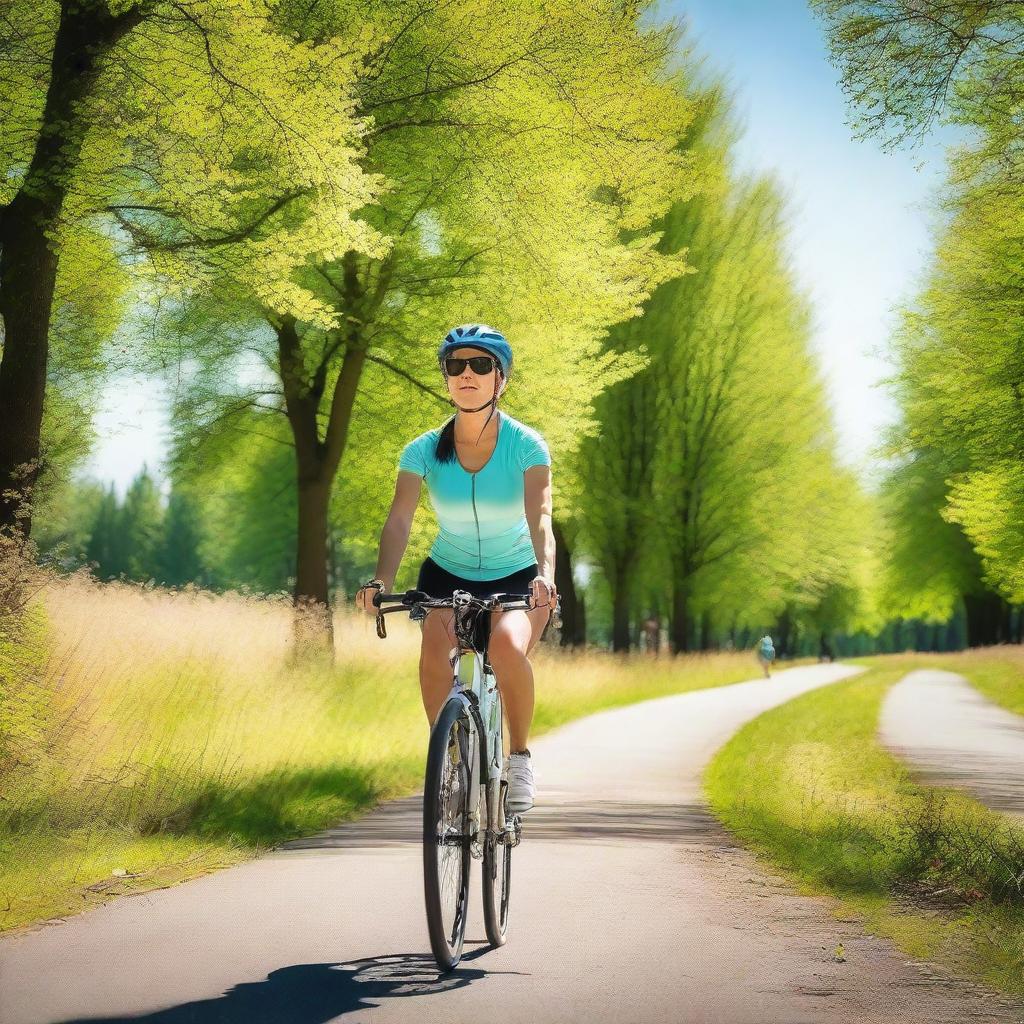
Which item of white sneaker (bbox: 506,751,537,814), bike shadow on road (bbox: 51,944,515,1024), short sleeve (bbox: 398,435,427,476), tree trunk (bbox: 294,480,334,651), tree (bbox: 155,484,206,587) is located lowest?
bike shadow on road (bbox: 51,944,515,1024)

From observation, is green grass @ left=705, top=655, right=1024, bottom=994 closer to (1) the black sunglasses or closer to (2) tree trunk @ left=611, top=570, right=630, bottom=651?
(1) the black sunglasses

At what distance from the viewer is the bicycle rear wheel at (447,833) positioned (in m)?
4.28

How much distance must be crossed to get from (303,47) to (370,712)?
6613 millimetres

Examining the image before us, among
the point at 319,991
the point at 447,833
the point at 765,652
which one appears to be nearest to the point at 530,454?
the point at 447,833

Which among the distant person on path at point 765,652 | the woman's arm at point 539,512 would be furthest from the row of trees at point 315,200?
the distant person on path at point 765,652

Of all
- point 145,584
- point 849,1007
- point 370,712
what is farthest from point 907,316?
point 849,1007

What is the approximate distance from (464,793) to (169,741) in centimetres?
531

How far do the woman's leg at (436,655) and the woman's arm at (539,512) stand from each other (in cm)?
42

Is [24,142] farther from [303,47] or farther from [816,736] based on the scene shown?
[816,736]

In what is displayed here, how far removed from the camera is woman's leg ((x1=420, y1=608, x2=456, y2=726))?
5.12 meters

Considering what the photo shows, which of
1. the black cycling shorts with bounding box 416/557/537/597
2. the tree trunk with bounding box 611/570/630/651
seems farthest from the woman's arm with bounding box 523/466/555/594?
the tree trunk with bounding box 611/570/630/651

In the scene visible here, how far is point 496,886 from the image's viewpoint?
497cm

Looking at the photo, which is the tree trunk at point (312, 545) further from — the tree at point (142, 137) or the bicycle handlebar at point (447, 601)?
the bicycle handlebar at point (447, 601)

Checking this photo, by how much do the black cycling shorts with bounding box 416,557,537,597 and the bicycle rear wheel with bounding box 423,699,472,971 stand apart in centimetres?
69
